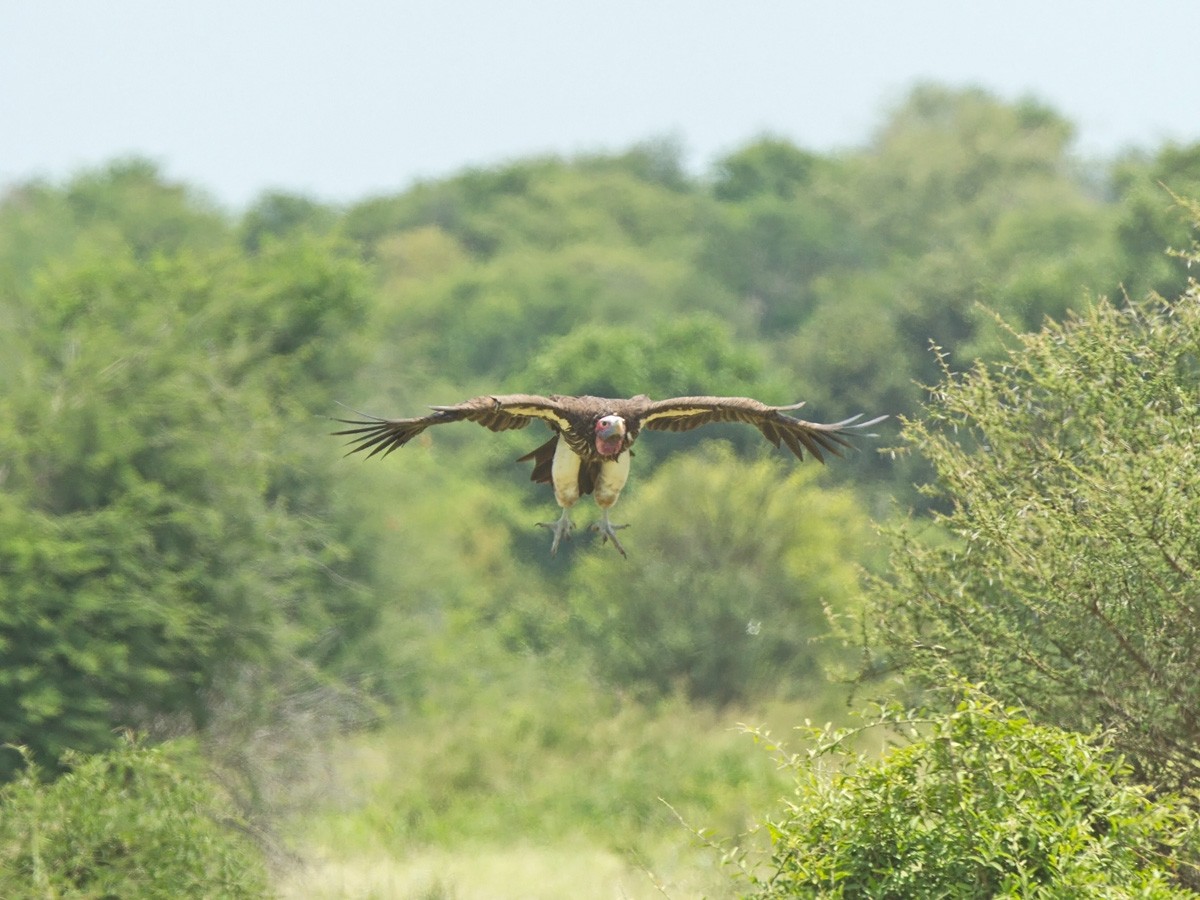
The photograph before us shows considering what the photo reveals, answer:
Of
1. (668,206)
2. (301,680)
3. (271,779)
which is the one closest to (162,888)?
(271,779)

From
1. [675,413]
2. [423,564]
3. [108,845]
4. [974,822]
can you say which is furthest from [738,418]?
[423,564]

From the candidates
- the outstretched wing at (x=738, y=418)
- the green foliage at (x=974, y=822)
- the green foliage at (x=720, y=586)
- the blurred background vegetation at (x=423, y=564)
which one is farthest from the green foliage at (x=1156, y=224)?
the green foliage at (x=974, y=822)

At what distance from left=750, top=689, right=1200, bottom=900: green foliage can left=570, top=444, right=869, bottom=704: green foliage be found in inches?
779

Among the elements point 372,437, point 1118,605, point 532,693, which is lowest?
point 532,693

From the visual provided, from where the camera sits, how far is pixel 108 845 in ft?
52.2

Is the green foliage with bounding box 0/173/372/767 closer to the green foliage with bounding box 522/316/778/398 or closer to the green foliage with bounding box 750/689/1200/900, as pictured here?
the green foliage with bounding box 750/689/1200/900

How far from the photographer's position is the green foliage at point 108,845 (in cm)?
1551

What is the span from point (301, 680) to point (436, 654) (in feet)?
30.7

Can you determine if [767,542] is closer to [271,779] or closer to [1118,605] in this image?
[271,779]

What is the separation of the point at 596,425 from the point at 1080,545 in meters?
3.29

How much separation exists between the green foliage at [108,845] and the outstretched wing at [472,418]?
5363 mm

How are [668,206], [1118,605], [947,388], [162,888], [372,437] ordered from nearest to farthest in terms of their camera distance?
[372,437]
[1118,605]
[947,388]
[162,888]
[668,206]

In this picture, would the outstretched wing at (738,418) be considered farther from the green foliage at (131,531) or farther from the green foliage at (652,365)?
the green foliage at (652,365)

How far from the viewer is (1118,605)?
1251 cm
